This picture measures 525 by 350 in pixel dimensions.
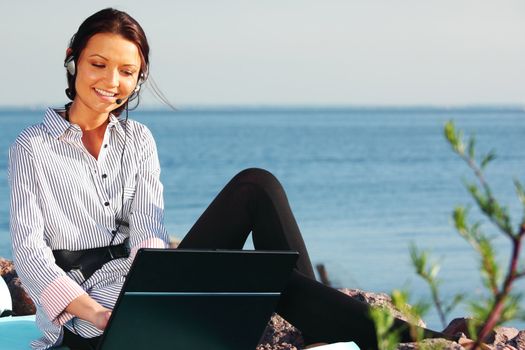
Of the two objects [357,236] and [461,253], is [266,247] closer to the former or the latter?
[461,253]

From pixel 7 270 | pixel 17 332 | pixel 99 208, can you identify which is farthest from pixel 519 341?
pixel 7 270

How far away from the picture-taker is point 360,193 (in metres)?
24.1

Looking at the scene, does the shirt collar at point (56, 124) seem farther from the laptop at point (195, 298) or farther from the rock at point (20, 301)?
the rock at point (20, 301)

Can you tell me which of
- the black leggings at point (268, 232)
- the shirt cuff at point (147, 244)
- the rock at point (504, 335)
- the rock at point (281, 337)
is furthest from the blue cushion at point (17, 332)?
the rock at point (504, 335)

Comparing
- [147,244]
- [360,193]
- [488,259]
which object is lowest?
[360,193]

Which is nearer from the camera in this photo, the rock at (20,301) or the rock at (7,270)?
the rock at (20,301)

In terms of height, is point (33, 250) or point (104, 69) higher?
point (104, 69)

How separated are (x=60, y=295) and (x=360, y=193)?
2131cm

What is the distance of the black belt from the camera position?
10.4ft

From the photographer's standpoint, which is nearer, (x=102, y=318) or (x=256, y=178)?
(x=102, y=318)

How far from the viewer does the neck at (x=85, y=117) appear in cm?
325

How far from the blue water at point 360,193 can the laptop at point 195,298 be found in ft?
1.86

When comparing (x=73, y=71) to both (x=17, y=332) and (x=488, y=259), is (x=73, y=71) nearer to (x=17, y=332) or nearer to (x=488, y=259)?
(x=17, y=332)

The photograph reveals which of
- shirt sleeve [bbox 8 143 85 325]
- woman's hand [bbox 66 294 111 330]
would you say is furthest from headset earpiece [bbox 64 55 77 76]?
woman's hand [bbox 66 294 111 330]
